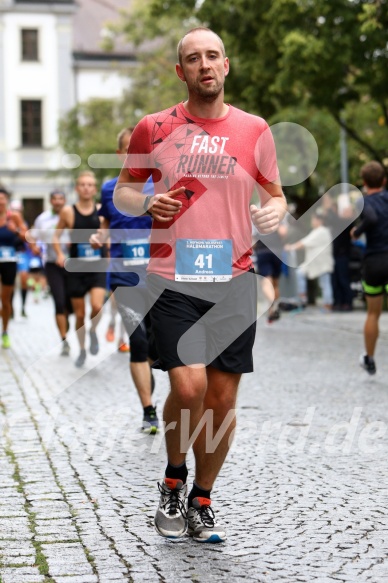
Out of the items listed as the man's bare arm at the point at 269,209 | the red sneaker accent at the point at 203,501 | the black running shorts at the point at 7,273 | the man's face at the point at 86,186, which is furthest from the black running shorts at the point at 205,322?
the black running shorts at the point at 7,273

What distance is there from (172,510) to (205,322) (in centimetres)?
80

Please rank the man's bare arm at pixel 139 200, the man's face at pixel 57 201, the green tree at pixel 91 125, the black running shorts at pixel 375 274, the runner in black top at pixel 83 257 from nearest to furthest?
the man's bare arm at pixel 139 200 → the black running shorts at pixel 375 274 → the runner in black top at pixel 83 257 → the man's face at pixel 57 201 → the green tree at pixel 91 125

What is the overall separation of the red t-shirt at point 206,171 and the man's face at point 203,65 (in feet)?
0.45

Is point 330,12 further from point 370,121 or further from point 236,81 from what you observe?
point 370,121

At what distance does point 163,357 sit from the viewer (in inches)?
205

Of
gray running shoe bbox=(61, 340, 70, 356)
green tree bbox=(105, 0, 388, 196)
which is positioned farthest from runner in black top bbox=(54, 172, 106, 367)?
green tree bbox=(105, 0, 388, 196)

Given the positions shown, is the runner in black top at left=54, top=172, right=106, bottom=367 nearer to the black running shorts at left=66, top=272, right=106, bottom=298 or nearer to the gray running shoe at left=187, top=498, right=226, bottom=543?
the black running shorts at left=66, top=272, right=106, bottom=298

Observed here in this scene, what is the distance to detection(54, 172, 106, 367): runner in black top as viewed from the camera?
41.7 ft

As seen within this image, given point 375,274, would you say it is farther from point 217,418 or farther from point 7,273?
point 7,273

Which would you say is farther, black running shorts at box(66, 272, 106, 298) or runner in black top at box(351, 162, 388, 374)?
black running shorts at box(66, 272, 106, 298)

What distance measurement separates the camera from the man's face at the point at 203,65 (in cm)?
516

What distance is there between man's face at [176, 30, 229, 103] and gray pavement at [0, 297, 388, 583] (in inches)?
73.7

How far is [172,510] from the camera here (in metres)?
5.26

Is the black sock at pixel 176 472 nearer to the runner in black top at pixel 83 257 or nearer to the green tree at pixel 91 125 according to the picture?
the runner in black top at pixel 83 257
